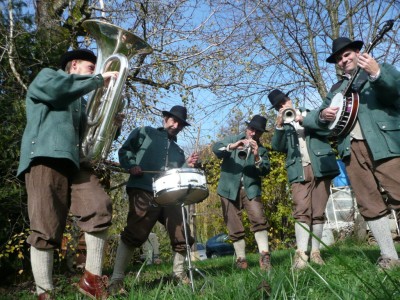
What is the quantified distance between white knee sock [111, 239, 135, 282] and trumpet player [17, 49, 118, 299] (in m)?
1.25

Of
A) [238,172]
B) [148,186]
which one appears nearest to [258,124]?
[238,172]

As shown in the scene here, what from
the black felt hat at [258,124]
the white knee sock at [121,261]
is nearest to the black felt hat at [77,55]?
the white knee sock at [121,261]

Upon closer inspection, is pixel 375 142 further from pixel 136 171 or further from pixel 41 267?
pixel 41 267

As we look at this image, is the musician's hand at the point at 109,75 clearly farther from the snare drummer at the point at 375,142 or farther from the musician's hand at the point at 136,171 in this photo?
the snare drummer at the point at 375,142

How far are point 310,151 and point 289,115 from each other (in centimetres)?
50

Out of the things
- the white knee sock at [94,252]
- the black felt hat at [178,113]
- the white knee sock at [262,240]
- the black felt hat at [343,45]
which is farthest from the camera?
the white knee sock at [262,240]

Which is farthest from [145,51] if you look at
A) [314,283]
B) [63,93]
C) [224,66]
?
[224,66]

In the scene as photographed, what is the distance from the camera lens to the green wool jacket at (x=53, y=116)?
3.07 metres

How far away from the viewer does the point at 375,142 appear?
12.4ft

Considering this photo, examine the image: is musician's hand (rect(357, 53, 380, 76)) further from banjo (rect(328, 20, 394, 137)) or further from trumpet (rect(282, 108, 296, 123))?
trumpet (rect(282, 108, 296, 123))

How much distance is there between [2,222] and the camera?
5859 mm

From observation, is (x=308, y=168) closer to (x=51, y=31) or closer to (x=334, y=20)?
(x=51, y=31)

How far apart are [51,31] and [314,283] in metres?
5.86

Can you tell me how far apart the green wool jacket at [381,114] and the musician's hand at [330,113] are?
0.20 m
